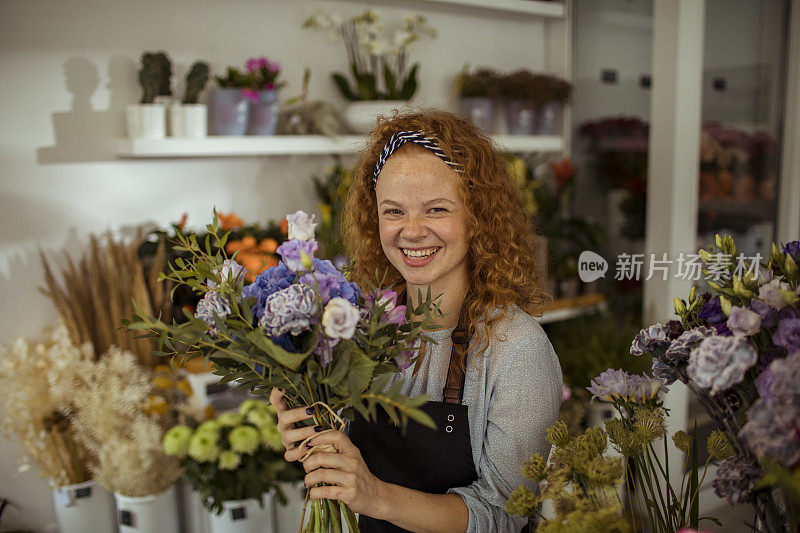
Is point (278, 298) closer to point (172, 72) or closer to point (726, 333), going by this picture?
point (726, 333)

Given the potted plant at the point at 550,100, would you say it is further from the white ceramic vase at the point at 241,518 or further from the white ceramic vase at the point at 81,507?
the white ceramic vase at the point at 81,507

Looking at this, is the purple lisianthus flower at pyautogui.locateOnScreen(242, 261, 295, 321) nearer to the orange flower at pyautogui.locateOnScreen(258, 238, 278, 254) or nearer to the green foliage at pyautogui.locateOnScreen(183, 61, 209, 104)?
the orange flower at pyautogui.locateOnScreen(258, 238, 278, 254)

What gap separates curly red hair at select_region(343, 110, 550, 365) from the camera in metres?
1.33

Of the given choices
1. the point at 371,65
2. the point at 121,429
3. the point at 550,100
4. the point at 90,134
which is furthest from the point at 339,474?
the point at 550,100

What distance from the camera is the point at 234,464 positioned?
6.80 feet

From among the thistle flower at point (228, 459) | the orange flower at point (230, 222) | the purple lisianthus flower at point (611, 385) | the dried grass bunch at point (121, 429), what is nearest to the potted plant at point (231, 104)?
the orange flower at point (230, 222)

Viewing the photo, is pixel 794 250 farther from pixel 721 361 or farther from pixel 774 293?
pixel 721 361

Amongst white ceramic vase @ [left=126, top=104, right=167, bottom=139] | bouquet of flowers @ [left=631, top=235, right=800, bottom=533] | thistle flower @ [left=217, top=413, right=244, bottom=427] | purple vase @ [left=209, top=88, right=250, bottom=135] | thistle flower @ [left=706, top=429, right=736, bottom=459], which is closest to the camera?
bouquet of flowers @ [left=631, top=235, right=800, bottom=533]

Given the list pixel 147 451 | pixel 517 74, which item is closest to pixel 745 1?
pixel 517 74

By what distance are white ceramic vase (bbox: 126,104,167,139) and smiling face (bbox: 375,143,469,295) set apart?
1.27 meters

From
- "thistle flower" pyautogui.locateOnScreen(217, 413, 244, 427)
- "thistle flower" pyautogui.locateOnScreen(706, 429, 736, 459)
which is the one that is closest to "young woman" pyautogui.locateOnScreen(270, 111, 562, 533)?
"thistle flower" pyautogui.locateOnScreen(706, 429, 736, 459)

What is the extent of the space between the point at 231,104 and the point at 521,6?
1.51 metres

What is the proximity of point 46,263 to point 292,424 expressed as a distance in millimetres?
1474

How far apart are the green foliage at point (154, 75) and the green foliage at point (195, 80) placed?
0.07 m
